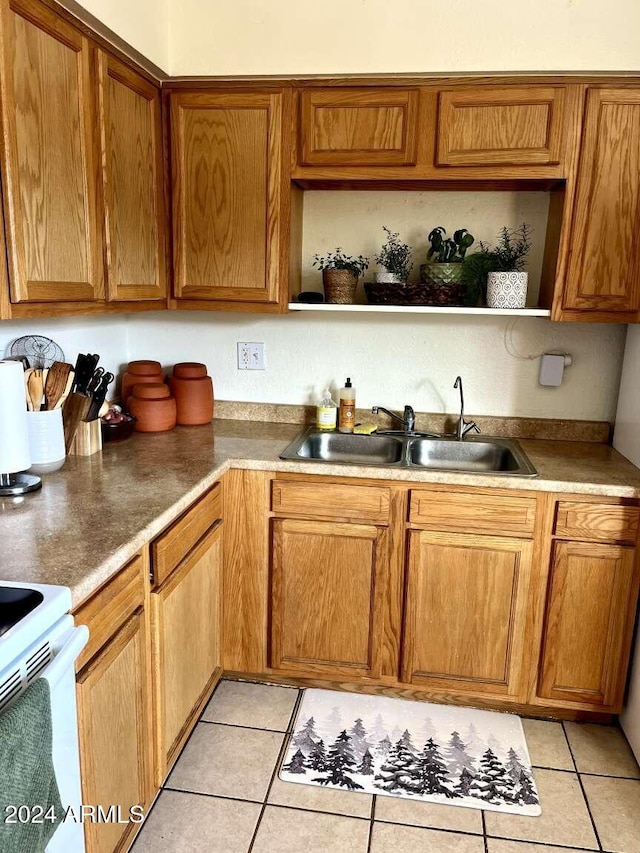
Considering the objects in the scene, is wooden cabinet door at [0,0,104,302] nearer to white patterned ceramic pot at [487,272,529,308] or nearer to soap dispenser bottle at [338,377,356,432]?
soap dispenser bottle at [338,377,356,432]

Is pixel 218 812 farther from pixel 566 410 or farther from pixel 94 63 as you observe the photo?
pixel 94 63

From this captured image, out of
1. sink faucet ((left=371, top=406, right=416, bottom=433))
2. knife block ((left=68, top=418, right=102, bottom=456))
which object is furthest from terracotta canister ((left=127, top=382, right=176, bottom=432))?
sink faucet ((left=371, top=406, right=416, bottom=433))

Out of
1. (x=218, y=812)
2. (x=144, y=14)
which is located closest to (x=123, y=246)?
(x=144, y=14)

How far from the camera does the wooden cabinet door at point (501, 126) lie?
1.99 metres

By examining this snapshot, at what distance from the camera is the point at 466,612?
6.91ft

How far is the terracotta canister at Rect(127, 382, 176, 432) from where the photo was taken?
2.40m

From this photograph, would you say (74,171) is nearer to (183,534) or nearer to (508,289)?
(183,534)

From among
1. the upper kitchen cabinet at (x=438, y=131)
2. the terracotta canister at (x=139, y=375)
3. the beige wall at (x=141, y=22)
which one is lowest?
the terracotta canister at (x=139, y=375)

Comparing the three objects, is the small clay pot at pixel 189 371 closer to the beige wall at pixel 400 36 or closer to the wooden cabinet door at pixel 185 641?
the wooden cabinet door at pixel 185 641

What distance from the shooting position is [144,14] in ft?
6.36

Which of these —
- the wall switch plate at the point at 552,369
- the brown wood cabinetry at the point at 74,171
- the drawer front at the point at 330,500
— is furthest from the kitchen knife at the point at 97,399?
the wall switch plate at the point at 552,369

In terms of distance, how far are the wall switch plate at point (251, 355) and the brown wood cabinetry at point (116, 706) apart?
4.23 feet

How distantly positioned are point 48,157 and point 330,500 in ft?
4.21

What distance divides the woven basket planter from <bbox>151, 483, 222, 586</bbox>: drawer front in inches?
32.1
